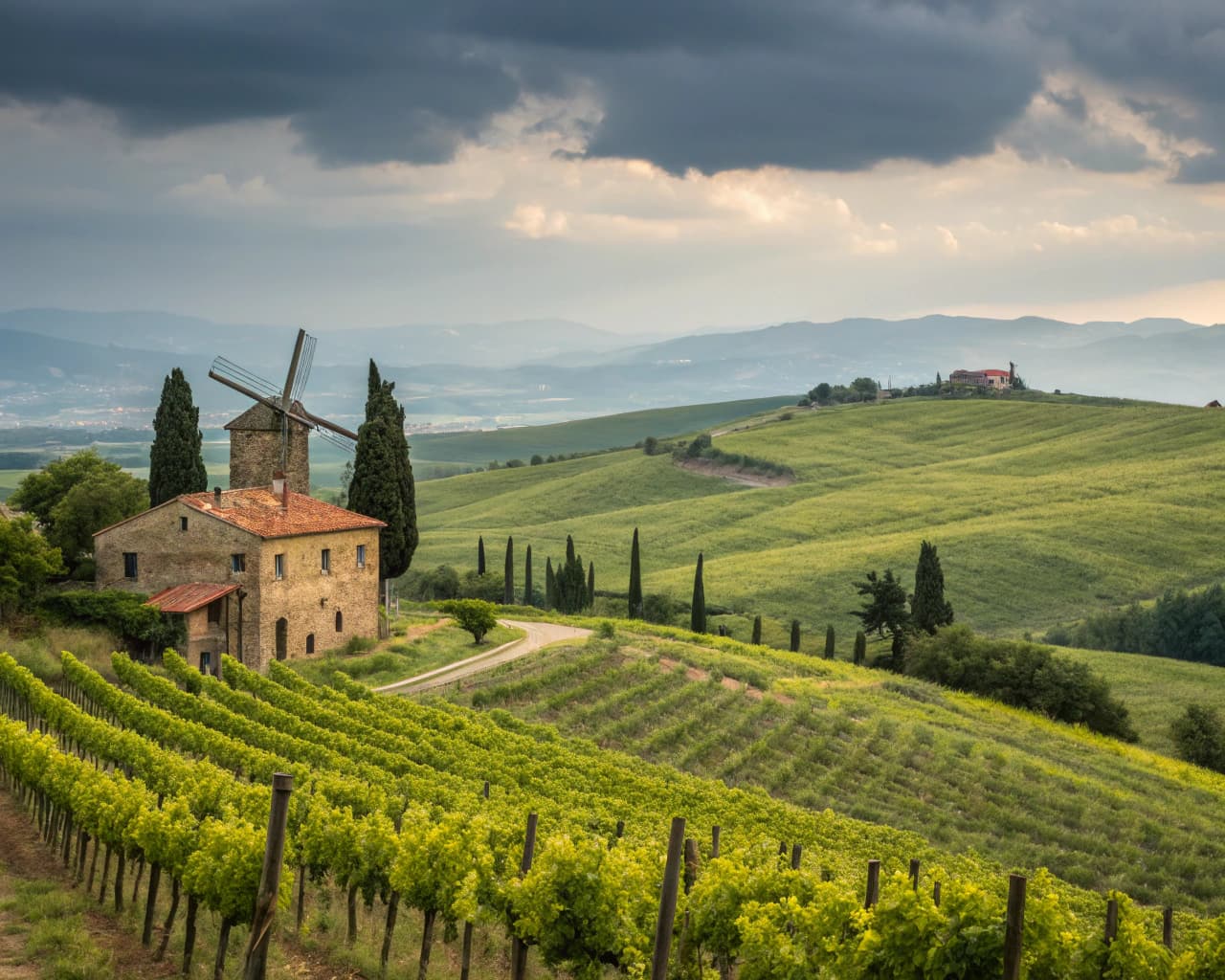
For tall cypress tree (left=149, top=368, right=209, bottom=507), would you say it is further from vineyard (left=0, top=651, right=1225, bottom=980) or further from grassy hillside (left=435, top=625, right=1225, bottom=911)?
vineyard (left=0, top=651, right=1225, bottom=980)

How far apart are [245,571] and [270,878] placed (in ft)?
119

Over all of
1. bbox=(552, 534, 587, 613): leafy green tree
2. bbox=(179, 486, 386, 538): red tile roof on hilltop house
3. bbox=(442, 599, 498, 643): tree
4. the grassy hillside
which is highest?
bbox=(179, 486, 386, 538): red tile roof on hilltop house

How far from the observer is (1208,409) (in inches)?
5753

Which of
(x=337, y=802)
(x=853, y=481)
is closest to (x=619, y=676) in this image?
(x=337, y=802)

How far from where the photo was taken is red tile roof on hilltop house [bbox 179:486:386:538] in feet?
159

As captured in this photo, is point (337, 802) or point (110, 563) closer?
point (337, 802)

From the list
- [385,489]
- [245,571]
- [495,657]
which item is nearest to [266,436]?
[385,489]

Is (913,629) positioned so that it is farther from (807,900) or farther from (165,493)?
(807,900)

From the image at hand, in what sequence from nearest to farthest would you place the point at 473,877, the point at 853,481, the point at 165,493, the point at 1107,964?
the point at 1107,964
the point at 473,877
the point at 165,493
the point at 853,481

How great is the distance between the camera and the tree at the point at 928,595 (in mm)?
72500

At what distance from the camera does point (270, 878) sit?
526 inches

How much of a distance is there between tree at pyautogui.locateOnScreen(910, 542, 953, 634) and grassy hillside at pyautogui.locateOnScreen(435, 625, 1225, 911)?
18.6 metres

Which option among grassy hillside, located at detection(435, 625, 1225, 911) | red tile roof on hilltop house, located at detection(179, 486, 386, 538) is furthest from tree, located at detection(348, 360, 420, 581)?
grassy hillside, located at detection(435, 625, 1225, 911)

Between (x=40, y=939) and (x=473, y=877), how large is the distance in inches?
243
